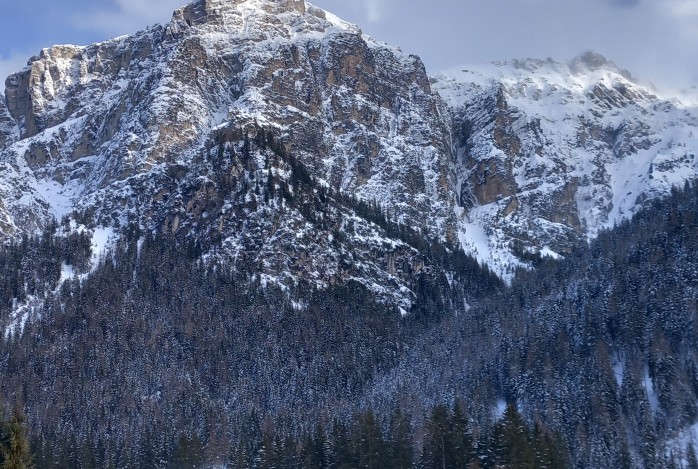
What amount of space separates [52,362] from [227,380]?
3925cm

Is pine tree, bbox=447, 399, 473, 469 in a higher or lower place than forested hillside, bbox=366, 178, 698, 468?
lower

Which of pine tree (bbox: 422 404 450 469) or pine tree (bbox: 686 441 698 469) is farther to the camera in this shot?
pine tree (bbox: 686 441 698 469)

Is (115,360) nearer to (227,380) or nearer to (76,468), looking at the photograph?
(227,380)

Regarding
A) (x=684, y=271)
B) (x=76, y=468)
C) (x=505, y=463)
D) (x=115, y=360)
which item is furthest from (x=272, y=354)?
(x=505, y=463)

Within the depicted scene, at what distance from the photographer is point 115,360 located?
18988 cm

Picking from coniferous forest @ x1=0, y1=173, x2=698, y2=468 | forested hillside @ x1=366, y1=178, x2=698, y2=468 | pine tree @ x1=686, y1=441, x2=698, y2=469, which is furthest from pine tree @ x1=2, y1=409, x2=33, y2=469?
pine tree @ x1=686, y1=441, x2=698, y2=469

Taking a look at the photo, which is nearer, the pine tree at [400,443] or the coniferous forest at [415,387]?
the pine tree at [400,443]

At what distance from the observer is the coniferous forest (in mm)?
107562

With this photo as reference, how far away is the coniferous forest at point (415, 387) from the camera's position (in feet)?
353

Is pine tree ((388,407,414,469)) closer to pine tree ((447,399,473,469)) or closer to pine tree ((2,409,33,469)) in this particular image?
pine tree ((447,399,473,469))

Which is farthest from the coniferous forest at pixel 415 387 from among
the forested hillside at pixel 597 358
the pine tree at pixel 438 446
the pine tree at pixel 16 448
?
the pine tree at pixel 16 448

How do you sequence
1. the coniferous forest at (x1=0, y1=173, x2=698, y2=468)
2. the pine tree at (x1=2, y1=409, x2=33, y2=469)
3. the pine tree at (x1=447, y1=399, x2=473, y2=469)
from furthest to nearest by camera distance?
the coniferous forest at (x1=0, y1=173, x2=698, y2=468) < the pine tree at (x1=447, y1=399, x2=473, y2=469) < the pine tree at (x1=2, y1=409, x2=33, y2=469)

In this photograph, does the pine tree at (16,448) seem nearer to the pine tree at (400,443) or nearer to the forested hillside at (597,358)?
the pine tree at (400,443)

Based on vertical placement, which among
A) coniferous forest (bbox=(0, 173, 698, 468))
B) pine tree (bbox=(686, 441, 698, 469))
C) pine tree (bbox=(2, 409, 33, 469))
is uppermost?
coniferous forest (bbox=(0, 173, 698, 468))
